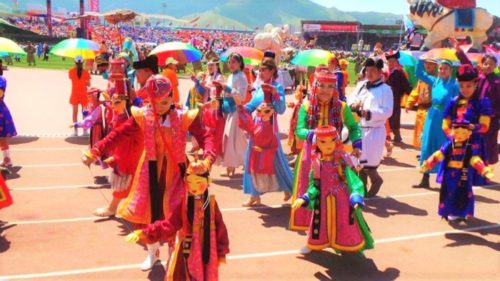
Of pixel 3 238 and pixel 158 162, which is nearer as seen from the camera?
pixel 158 162

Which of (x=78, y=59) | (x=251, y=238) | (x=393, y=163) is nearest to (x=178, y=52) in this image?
(x=78, y=59)

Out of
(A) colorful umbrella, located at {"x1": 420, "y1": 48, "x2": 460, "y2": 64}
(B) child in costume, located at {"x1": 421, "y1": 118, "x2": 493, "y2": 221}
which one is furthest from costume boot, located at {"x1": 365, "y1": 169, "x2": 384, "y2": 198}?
(A) colorful umbrella, located at {"x1": 420, "y1": 48, "x2": 460, "y2": 64}

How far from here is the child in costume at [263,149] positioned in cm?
656

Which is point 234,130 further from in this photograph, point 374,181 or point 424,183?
point 424,183

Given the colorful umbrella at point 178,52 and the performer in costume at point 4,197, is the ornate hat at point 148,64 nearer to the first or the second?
the performer in costume at point 4,197

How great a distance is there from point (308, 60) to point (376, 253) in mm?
3995

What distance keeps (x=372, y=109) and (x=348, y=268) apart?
258 centimetres

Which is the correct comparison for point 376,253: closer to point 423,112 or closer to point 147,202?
point 147,202

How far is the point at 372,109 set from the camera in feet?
22.9

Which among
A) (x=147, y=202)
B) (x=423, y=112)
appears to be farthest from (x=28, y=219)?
(x=423, y=112)

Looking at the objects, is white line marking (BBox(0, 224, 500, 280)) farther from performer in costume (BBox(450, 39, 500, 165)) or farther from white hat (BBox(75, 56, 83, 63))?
white hat (BBox(75, 56, 83, 63))

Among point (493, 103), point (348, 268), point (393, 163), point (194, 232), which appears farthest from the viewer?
point (393, 163)

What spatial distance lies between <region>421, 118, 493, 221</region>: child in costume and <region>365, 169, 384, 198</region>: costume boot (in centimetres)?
125

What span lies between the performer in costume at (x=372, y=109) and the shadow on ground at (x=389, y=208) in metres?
0.32
